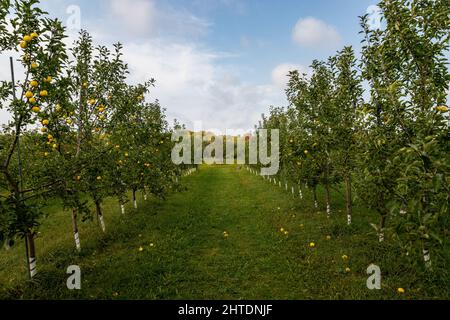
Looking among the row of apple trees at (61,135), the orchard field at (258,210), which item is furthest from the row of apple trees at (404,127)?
the row of apple trees at (61,135)

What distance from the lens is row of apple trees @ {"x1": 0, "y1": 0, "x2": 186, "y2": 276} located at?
552 cm

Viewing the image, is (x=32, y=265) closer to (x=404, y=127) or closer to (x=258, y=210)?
(x=404, y=127)

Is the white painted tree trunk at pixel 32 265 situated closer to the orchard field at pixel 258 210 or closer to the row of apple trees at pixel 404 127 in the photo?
the orchard field at pixel 258 210

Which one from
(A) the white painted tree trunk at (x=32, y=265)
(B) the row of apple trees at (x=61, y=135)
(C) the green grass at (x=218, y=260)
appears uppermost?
(B) the row of apple trees at (x=61, y=135)

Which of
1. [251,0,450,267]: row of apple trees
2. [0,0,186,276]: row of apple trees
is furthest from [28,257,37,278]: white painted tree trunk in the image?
[251,0,450,267]: row of apple trees

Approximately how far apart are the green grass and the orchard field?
5cm

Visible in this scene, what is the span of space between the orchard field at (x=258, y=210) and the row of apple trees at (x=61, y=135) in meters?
0.04

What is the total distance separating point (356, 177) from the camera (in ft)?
23.7

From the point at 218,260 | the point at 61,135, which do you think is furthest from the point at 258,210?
the point at 61,135

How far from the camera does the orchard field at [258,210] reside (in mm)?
4914

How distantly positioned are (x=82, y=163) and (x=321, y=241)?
7.99 metres

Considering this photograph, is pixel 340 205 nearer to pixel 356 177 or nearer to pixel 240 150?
pixel 356 177

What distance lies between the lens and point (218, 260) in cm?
862

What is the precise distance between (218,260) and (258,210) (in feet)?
21.4
